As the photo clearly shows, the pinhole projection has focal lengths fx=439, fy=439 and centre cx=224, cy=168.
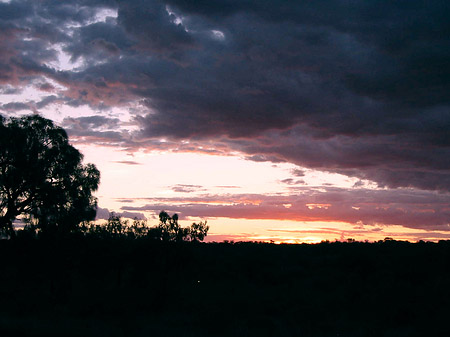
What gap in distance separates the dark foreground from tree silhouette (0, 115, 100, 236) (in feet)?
10.6

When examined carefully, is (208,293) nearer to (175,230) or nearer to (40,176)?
(175,230)

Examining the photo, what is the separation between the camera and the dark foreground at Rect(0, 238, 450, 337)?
19547mm

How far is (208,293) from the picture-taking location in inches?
1169

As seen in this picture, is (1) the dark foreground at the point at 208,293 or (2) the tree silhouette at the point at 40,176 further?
(2) the tree silhouette at the point at 40,176

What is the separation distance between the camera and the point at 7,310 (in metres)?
22.7

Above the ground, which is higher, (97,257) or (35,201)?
(35,201)

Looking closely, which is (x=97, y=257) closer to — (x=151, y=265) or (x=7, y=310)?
(x=151, y=265)

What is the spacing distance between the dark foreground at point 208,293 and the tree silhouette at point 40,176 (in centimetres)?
323

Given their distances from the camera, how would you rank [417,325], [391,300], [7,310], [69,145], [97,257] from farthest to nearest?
[69,145] → [97,257] → [391,300] → [7,310] → [417,325]

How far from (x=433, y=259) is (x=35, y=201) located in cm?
3327

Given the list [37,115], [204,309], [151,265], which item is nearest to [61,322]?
[204,309]

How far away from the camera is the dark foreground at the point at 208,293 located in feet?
64.1

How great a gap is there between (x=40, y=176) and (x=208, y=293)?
1587 centimetres

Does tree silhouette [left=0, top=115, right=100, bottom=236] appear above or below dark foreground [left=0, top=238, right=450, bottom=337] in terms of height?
above
